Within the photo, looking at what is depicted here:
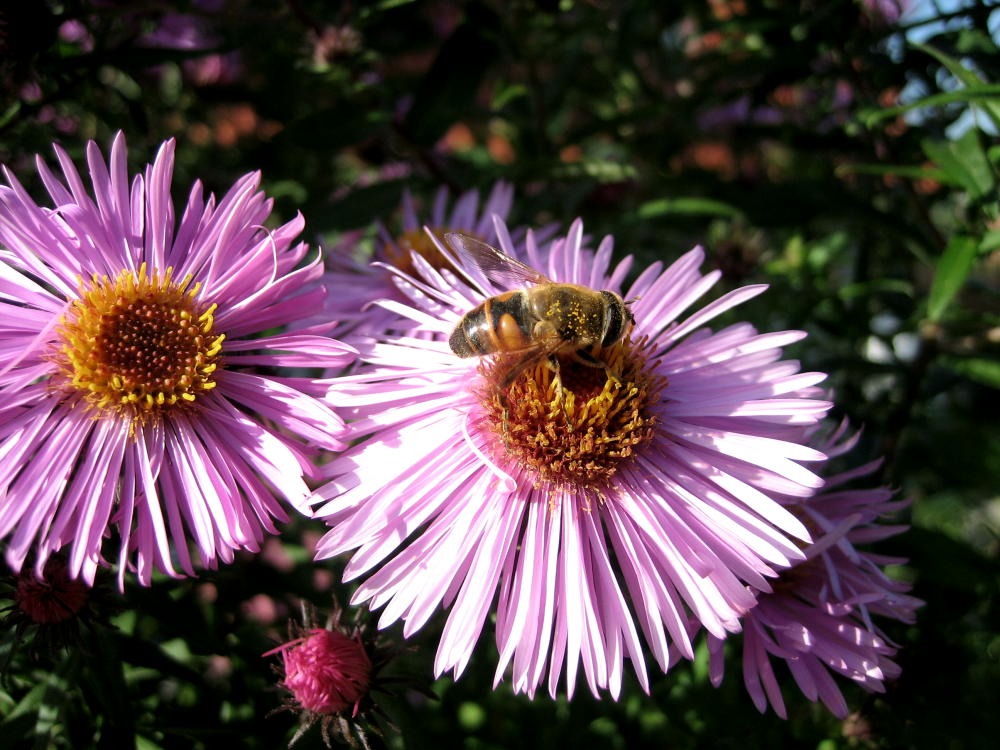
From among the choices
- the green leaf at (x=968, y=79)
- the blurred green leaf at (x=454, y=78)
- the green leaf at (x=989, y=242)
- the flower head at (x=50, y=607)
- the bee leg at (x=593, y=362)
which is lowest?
the flower head at (x=50, y=607)

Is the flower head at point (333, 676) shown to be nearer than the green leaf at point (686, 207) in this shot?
Yes

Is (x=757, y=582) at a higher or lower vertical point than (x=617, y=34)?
lower

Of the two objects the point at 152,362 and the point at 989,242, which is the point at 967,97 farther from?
the point at 152,362

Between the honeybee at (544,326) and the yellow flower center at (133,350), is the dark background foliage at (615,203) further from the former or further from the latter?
the honeybee at (544,326)

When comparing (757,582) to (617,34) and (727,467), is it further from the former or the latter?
(617,34)

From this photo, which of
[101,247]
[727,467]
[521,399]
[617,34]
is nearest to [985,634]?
[727,467]

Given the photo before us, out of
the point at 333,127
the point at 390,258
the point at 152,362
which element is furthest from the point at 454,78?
the point at 152,362

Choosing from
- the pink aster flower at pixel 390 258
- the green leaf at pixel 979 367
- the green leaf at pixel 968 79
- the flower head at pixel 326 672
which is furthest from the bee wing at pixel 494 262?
the green leaf at pixel 979 367
